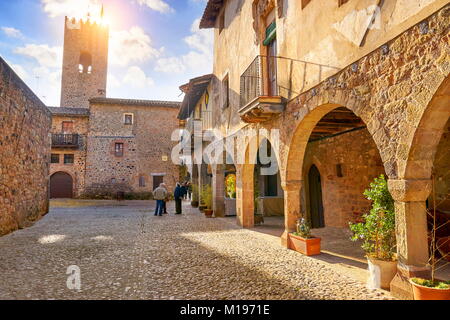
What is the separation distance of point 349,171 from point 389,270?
5243 millimetres

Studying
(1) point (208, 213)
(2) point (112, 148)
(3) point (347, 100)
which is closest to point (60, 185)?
(2) point (112, 148)

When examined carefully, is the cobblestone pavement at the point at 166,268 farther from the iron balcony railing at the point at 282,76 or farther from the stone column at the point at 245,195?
the iron balcony railing at the point at 282,76

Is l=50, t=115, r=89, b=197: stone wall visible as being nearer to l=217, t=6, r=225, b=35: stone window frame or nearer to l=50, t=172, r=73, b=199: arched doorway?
l=50, t=172, r=73, b=199: arched doorway

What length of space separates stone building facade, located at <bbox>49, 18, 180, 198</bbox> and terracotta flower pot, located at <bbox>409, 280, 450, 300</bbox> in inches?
903

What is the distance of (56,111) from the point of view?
25.3 m

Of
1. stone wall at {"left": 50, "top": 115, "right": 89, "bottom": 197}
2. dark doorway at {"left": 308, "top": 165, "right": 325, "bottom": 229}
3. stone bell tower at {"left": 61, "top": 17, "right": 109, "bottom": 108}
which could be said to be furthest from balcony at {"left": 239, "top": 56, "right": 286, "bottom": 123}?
stone bell tower at {"left": 61, "top": 17, "right": 109, "bottom": 108}

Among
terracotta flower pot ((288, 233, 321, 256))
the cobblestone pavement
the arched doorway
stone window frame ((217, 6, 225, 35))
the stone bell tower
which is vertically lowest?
the cobblestone pavement

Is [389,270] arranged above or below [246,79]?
below

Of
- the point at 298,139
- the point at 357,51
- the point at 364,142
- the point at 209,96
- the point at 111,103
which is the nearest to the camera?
the point at 357,51

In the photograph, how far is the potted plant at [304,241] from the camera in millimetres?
6047

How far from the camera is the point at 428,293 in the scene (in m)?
3.14

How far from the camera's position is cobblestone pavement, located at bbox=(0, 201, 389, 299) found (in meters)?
3.99
